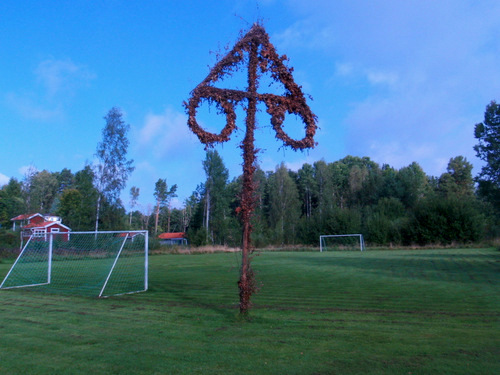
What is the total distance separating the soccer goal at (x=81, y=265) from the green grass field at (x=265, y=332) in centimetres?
197

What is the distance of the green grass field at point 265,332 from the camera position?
441 cm

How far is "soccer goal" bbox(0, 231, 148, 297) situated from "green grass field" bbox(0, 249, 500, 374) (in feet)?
6.47

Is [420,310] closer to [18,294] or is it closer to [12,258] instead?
[18,294]

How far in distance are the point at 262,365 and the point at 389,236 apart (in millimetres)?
42522

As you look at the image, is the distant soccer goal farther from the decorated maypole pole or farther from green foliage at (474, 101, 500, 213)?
the decorated maypole pole

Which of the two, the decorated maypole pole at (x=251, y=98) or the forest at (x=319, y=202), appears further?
the forest at (x=319, y=202)

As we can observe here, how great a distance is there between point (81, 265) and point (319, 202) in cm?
5015

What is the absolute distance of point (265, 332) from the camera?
19.7 ft

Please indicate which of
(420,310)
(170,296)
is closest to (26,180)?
(170,296)

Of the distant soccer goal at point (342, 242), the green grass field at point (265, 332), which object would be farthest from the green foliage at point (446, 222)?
the green grass field at point (265, 332)

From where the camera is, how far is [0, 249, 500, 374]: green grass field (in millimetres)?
4406

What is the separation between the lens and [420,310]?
7500mm

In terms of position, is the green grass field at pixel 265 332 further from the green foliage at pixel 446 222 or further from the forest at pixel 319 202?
the green foliage at pixel 446 222

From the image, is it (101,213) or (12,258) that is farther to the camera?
(101,213)
